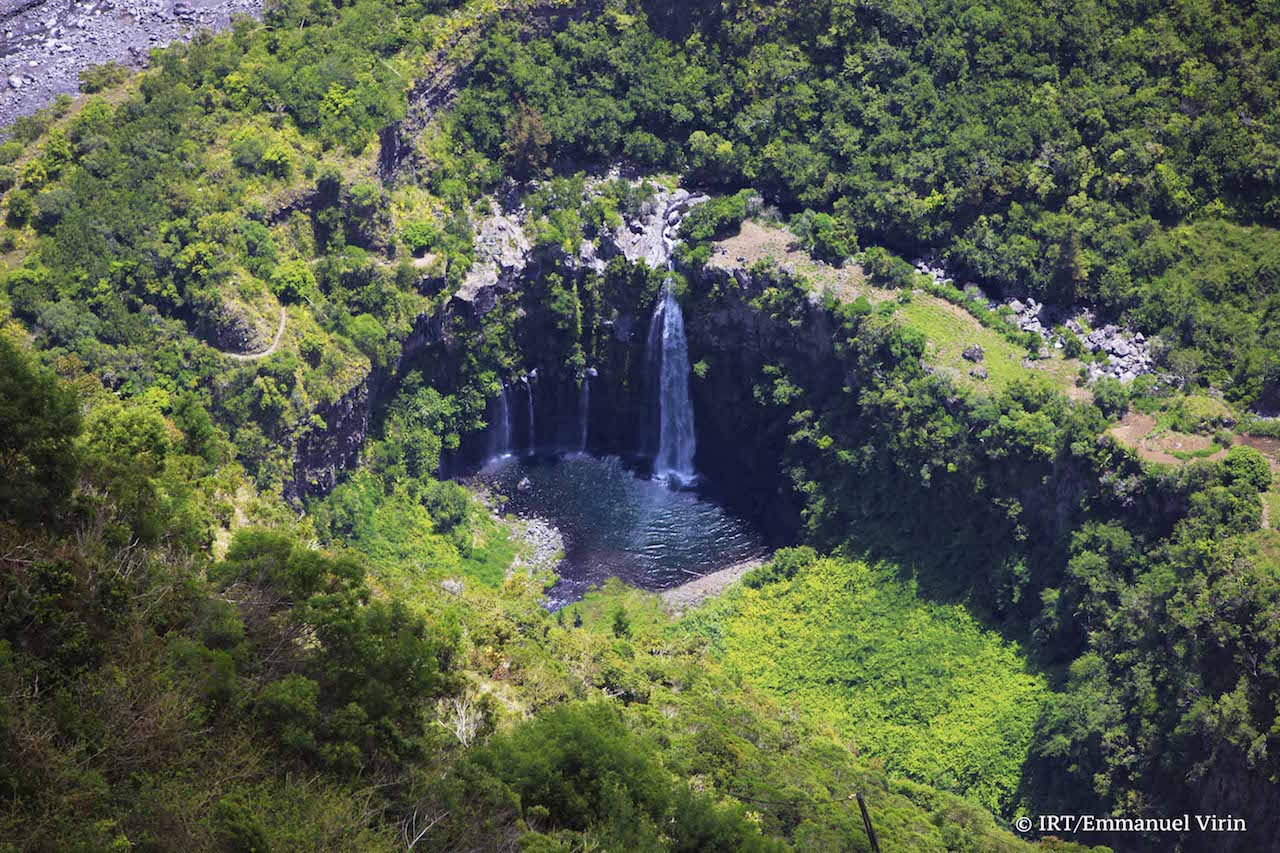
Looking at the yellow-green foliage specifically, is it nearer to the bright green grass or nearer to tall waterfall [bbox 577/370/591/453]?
the bright green grass

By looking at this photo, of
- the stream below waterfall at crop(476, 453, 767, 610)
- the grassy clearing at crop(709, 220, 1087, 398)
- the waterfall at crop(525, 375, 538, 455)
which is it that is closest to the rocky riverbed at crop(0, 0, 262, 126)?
the waterfall at crop(525, 375, 538, 455)

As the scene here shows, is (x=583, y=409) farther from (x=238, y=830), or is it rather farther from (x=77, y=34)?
(x=238, y=830)

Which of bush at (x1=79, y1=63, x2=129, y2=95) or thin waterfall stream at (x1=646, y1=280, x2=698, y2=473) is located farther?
thin waterfall stream at (x1=646, y1=280, x2=698, y2=473)

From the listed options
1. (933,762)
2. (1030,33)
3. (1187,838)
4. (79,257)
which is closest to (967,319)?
(1030,33)

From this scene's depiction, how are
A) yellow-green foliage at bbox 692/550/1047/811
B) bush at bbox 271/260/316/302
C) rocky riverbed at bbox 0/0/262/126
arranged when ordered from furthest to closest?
1. rocky riverbed at bbox 0/0/262/126
2. bush at bbox 271/260/316/302
3. yellow-green foliage at bbox 692/550/1047/811

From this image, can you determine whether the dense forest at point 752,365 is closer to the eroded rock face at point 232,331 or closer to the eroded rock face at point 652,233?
the eroded rock face at point 232,331

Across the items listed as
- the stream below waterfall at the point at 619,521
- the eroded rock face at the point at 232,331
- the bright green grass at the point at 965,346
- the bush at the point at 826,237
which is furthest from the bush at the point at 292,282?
the bright green grass at the point at 965,346
